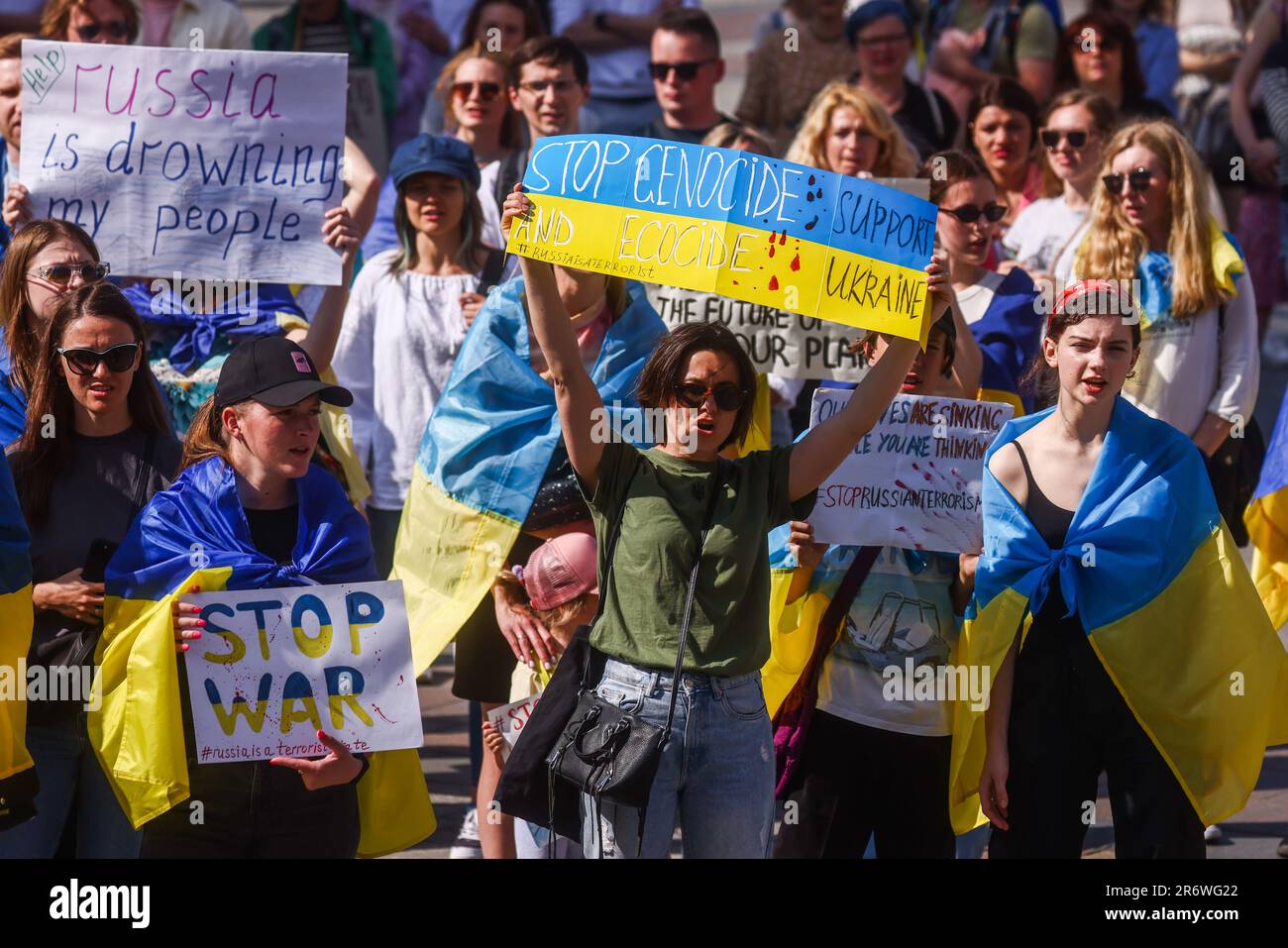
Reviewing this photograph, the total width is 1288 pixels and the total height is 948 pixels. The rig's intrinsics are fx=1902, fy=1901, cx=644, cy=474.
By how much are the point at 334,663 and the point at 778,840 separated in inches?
52.9

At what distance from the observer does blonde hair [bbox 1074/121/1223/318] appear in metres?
6.24

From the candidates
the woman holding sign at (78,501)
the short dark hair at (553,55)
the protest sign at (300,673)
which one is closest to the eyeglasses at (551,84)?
the short dark hair at (553,55)

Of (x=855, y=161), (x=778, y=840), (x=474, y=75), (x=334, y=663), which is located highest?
(x=474, y=75)

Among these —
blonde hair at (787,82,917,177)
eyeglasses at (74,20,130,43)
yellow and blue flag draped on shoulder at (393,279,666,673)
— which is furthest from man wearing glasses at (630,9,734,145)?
yellow and blue flag draped on shoulder at (393,279,666,673)

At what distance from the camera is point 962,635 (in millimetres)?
4941

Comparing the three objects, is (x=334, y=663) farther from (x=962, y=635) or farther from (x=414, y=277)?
(x=414, y=277)

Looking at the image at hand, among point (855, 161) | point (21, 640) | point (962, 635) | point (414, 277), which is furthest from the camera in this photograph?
point (855, 161)

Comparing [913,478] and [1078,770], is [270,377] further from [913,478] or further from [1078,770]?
[1078,770]

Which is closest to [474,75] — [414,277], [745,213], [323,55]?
[414,277]

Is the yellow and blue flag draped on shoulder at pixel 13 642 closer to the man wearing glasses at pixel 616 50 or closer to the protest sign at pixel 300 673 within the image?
the protest sign at pixel 300 673

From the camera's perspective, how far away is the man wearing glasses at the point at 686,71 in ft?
25.9

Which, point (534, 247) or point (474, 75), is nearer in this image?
point (534, 247)

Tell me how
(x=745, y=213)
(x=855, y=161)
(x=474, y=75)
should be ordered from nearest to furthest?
(x=745, y=213), (x=855, y=161), (x=474, y=75)

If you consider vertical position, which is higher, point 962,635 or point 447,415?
point 447,415
